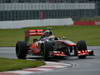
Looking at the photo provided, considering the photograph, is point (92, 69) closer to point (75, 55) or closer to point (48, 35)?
point (75, 55)

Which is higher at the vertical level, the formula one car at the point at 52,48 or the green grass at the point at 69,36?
the formula one car at the point at 52,48

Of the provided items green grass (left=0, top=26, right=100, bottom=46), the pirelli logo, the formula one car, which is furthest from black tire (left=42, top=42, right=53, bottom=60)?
→ the pirelli logo

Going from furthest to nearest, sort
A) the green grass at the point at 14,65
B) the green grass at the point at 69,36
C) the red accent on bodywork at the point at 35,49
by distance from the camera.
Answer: the green grass at the point at 69,36
the red accent on bodywork at the point at 35,49
the green grass at the point at 14,65

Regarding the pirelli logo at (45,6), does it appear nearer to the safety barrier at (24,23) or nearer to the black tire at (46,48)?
the safety barrier at (24,23)

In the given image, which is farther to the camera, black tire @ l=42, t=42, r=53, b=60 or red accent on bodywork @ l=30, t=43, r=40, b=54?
red accent on bodywork @ l=30, t=43, r=40, b=54

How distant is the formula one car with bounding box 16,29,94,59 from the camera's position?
21906 millimetres

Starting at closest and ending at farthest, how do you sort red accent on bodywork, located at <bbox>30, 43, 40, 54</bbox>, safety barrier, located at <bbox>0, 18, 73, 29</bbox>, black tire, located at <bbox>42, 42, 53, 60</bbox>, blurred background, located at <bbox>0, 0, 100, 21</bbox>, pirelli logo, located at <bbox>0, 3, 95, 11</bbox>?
black tire, located at <bbox>42, 42, 53, 60</bbox>, red accent on bodywork, located at <bbox>30, 43, 40, 54</bbox>, safety barrier, located at <bbox>0, 18, 73, 29</bbox>, blurred background, located at <bbox>0, 0, 100, 21</bbox>, pirelli logo, located at <bbox>0, 3, 95, 11</bbox>

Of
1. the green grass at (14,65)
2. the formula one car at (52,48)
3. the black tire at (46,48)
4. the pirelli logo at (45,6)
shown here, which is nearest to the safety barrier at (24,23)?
the pirelli logo at (45,6)

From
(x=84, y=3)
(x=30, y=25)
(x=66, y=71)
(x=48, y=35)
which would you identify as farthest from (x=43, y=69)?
(x=84, y=3)

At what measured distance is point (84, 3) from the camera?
80.7 metres

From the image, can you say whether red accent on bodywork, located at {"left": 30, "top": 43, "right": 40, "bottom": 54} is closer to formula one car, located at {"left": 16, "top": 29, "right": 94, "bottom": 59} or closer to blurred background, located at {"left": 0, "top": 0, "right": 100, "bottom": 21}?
formula one car, located at {"left": 16, "top": 29, "right": 94, "bottom": 59}

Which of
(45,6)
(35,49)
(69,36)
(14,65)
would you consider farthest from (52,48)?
(45,6)

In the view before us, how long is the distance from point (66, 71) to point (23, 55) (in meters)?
6.77

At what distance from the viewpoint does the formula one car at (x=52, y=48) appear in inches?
862
